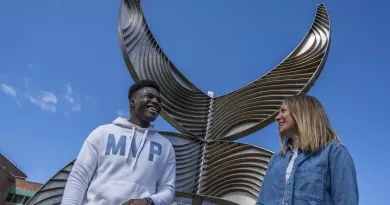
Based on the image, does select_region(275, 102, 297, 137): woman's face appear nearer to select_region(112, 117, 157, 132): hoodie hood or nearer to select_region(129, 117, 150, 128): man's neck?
select_region(112, 117, 157, 132): hoodie hood

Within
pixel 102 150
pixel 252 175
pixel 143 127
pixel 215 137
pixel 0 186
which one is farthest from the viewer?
pixel 0 186

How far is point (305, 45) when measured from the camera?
975 centimetres

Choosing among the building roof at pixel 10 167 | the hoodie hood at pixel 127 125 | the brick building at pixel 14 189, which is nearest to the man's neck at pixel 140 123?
the hoodie hood at pixel 127 125

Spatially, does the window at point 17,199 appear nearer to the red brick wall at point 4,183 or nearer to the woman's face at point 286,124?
the red brick wall at point 4,183

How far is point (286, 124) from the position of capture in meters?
3.05

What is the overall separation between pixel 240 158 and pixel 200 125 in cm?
143

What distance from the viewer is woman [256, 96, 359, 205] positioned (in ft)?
8.28

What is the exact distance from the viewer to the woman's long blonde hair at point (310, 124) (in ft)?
9.09

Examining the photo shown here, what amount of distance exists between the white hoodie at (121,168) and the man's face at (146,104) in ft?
0.65

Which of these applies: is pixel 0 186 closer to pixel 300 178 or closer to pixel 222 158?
pixel 222 158

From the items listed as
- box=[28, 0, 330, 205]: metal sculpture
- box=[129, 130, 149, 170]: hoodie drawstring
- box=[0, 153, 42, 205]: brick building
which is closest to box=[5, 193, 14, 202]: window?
box=[0, 153, 42, 205]: brick building

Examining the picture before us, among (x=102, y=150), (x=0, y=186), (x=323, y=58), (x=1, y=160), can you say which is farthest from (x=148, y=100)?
(x=1, y=160)

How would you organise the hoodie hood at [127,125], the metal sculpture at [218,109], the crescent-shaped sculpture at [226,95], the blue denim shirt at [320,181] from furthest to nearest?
the crescent-shaped sculpture at [226,95] → the metal sculpture at [218,109] → the hoodie hood at [127,125] → the blue denim shirt at [320,181]

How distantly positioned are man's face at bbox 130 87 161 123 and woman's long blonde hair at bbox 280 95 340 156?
156 centimetres
